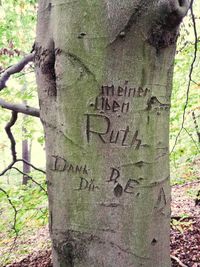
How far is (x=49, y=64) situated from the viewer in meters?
0.93

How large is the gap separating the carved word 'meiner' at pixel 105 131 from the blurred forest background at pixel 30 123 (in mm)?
652

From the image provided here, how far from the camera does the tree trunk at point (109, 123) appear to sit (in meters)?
0.83

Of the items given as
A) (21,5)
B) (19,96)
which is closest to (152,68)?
(19,96)

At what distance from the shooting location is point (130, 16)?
82 cm

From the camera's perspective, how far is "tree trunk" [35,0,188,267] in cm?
83

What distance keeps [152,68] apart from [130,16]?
140 mm

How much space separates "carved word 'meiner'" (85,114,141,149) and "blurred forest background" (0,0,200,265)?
2.14 feet

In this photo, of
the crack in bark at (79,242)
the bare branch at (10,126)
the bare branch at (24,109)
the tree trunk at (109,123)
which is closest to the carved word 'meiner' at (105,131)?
the tree trunk at (109,123)

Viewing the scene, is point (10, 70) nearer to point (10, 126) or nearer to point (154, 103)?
point (10, 126)

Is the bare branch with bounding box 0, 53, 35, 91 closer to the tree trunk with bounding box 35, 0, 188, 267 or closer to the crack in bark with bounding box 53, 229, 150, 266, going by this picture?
the tree trunk with bounding box 35, 0, 188, 267

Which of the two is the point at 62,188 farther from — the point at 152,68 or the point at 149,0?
the point at 149,0

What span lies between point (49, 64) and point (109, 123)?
0.81 ft

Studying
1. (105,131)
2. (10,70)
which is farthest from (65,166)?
(10,70)

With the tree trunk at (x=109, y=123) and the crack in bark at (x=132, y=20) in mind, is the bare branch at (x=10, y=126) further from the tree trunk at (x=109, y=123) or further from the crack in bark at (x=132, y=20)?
the crack in bark at (x=132, y=20)
